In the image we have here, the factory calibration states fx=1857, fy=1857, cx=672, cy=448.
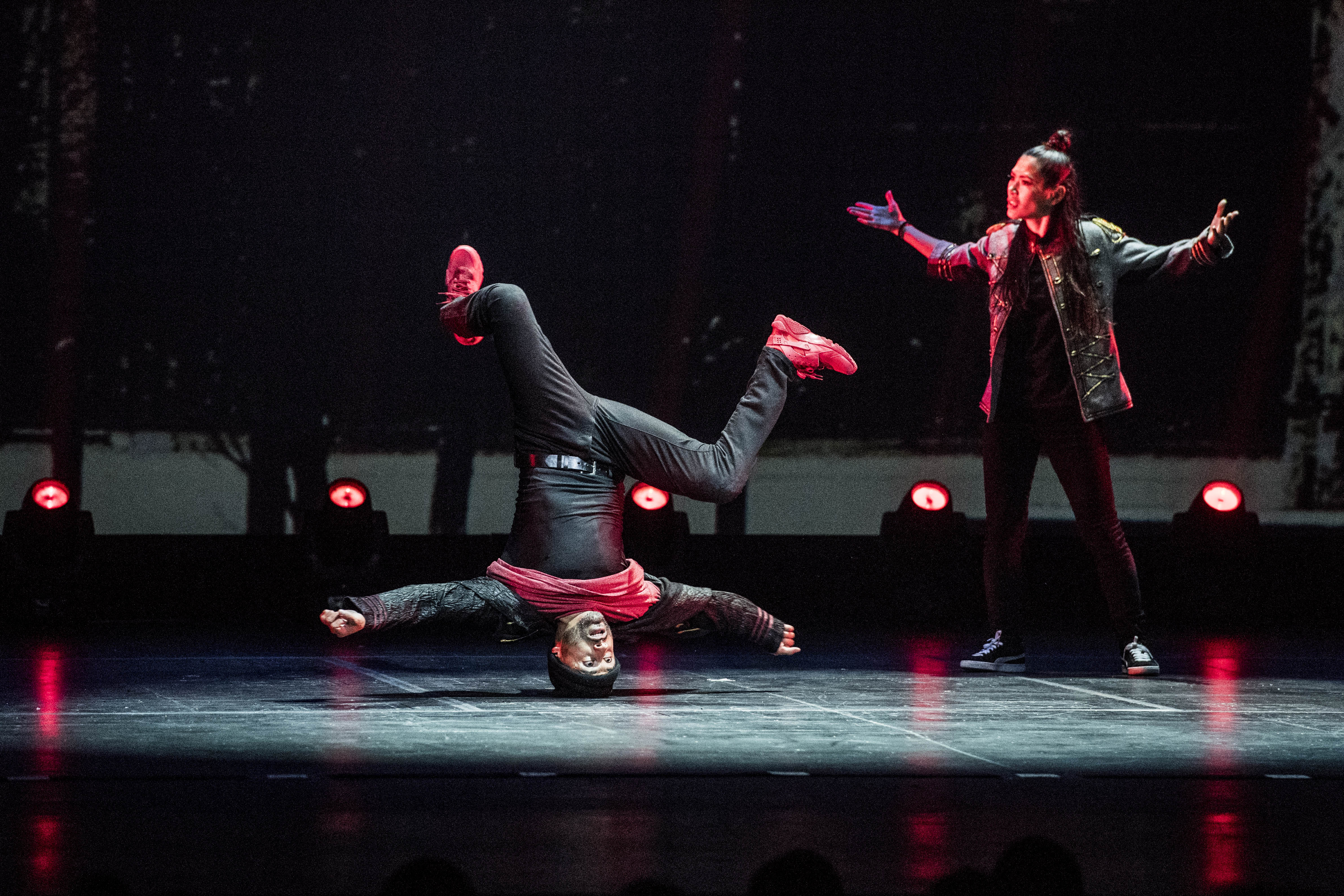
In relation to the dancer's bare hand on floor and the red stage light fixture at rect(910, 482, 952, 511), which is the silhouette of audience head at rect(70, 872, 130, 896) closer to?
the dancer's bare hand on floor

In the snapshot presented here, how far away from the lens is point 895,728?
347 cm

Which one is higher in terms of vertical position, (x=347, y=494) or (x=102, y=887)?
(x=347, y=494)

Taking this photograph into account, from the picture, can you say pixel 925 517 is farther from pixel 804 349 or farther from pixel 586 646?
pixel 586 646

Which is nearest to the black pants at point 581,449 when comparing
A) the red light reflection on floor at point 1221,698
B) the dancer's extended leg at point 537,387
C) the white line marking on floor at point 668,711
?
the dancer's extended leg at point 537,387

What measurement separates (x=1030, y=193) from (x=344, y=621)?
76.5 inches

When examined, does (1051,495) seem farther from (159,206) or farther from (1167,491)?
(159,206)

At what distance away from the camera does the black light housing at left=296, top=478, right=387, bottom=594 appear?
21.6 feet

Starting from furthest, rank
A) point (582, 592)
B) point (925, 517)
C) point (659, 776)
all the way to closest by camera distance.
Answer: point (925, 517)
point (582, 592)
point (659, 776)

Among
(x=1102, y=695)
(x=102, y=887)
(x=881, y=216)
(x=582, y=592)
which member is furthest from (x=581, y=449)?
(x=102, y=887)

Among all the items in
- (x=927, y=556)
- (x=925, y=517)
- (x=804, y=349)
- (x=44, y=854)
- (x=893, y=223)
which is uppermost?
(x=893, y=223)

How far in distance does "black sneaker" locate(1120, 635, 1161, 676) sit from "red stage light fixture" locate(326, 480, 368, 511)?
10.0 feet

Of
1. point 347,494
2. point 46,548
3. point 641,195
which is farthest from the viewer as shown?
point 641,195

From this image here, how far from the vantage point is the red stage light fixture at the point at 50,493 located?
654 cm

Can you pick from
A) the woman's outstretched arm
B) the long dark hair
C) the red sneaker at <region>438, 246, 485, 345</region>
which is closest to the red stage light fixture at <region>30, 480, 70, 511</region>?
the red sneaker at <region>438, 246, 485, 345</region>
